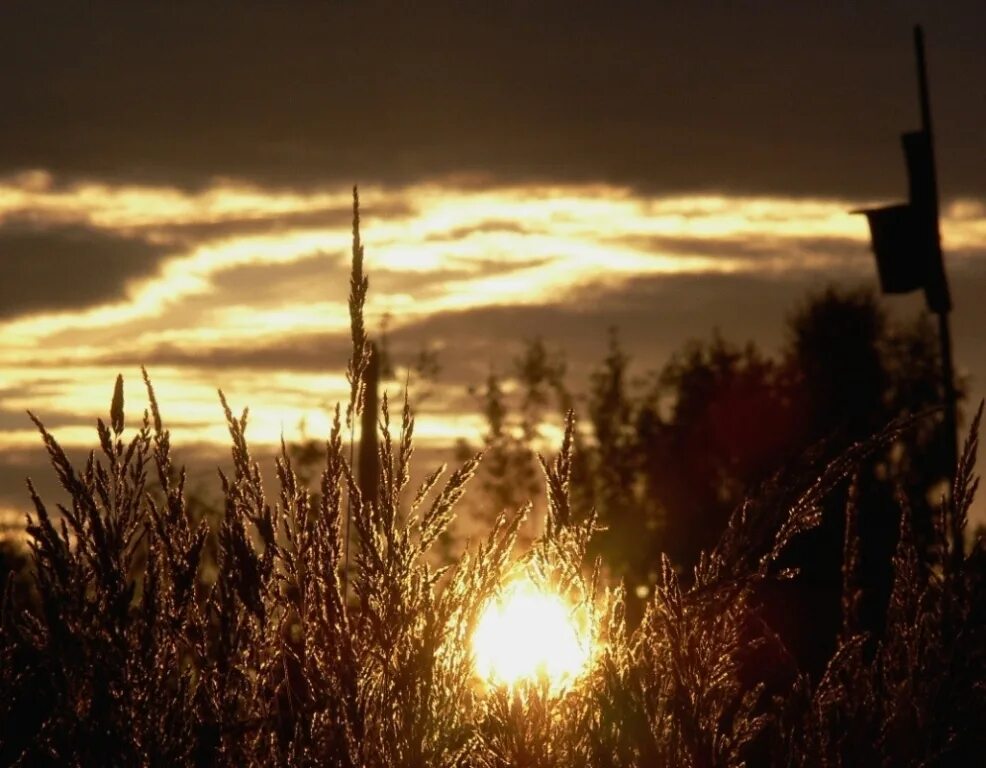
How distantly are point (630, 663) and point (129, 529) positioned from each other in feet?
3.79

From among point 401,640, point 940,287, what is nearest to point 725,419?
point 940,287

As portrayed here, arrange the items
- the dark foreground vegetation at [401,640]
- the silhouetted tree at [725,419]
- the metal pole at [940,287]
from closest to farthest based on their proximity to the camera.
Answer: the dark foreground vegetation at [401,640] < the metal pole at [940,287] < the silhouetted tree at [725,419]

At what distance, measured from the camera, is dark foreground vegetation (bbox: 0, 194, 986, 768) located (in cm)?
321

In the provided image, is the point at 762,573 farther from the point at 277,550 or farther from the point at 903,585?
the point at 277,550

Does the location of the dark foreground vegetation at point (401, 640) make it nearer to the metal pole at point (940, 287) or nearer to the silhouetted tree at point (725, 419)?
the metal pole at point (940, 287)

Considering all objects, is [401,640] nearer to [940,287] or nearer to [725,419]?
[940,287]

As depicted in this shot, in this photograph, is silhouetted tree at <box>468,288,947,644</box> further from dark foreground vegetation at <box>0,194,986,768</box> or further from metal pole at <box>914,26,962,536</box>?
dark foreground vegetation at <box>0,194,986,768</box>

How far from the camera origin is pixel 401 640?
3.22 meters

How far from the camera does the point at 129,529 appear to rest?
139 inches

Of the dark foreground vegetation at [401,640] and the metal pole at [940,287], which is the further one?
the metal pole at [940,287]

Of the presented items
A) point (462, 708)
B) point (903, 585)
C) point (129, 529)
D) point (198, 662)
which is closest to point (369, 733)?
point (462, 708)

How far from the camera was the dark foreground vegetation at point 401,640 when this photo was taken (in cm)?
321

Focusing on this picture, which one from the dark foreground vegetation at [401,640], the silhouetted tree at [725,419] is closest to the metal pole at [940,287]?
the dark foreground vegetation at [401,640]

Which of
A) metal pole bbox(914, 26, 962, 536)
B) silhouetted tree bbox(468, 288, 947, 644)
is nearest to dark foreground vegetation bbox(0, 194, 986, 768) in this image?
metal pole bbox(914, 26, 962, 536)
